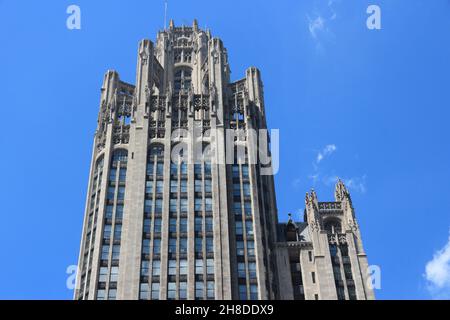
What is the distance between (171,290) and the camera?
81.3 meters

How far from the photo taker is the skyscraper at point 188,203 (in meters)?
82.8

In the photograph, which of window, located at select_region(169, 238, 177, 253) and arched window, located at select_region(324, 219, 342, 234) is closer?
window, located at select_region(169, 238, 177, 253)

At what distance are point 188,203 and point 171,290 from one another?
1406 cm

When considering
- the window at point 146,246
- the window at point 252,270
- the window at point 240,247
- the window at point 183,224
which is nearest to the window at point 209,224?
the window at point 183,224

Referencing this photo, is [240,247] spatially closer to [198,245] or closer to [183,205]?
[198,245]

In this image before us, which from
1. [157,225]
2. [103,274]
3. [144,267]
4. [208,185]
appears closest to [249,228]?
[208,185]

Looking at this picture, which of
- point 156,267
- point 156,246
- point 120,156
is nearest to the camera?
point 156,267

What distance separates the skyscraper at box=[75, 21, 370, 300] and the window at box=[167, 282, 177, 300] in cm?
15

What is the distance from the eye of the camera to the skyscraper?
82812mm

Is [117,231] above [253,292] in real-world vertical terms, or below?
above

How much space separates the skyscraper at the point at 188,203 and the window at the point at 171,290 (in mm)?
147

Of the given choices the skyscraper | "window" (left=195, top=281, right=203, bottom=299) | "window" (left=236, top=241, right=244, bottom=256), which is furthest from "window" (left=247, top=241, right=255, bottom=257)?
"window" (left=195, top=281, right=203, bottom=299)

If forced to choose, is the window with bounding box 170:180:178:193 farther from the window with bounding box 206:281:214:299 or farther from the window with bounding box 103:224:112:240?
the window with bounding box 206:281:214:299
